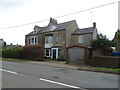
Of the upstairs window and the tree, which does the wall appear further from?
the upstairs window

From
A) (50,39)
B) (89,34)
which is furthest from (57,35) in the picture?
(89,34)

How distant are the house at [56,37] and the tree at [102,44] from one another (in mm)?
6801

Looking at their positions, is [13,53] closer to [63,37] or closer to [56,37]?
[56,37]

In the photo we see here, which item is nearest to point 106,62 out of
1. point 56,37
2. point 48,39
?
point 56,37

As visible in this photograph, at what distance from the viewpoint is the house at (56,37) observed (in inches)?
1261

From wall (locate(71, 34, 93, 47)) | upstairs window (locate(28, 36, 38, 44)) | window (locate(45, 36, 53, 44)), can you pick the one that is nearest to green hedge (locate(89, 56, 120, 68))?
wall (locate(71, 34, 93, 47))

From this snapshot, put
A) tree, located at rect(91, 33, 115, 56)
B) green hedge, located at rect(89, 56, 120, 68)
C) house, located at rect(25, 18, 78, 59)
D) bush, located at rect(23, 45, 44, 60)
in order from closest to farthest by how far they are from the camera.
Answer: green hedge, located at rect(89, 56, 120, 68), tree, located at rect(91, 33, 115, 56), bush, located at rect(23, 45, 44, 60), house, located at rect(25, 18, 78, 59)

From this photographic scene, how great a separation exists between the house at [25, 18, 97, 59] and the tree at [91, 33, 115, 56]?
141 inches

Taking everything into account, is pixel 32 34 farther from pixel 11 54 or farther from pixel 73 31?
pixel 73 31

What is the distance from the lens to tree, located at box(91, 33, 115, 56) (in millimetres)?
26641

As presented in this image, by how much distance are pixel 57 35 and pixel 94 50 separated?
961 cm

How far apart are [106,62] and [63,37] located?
14.0 metres

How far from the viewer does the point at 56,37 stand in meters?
33.6

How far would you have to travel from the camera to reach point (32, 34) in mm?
38875
